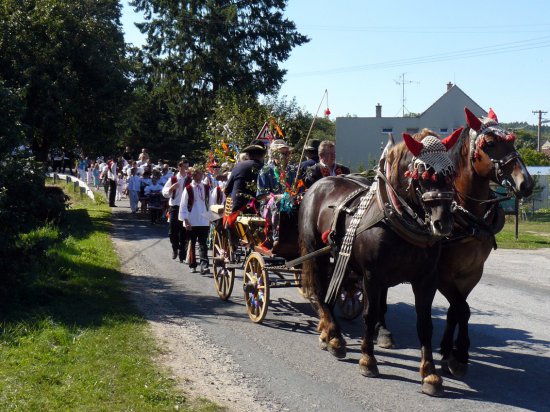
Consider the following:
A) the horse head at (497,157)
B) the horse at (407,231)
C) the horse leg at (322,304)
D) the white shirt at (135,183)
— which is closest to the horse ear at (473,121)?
the horse head at (497,157)

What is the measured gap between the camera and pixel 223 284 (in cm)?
1068

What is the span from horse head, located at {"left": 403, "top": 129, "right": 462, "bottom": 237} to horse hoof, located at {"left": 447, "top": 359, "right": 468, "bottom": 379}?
65.9 inches

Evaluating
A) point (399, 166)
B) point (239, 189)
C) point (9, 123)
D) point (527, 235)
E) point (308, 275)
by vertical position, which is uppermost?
point (9, 123)

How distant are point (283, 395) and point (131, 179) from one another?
20.6m

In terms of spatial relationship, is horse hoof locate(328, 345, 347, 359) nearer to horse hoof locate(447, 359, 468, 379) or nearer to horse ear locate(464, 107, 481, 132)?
horse hoof locate(447, 359, 468, 379)

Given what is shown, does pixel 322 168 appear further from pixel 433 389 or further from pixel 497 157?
pixel 433 389

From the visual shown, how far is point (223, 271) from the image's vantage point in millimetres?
10688

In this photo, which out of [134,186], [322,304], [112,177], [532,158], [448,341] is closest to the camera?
[448,341]

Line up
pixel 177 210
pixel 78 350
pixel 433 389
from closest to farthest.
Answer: pixel 433 389
pixel 78 350
pixel 177 210

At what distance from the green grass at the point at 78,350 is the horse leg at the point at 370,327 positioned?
1.68 m

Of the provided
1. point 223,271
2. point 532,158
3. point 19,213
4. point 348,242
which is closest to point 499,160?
point 348,242

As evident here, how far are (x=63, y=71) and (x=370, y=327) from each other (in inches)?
678

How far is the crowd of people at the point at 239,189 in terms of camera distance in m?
9.11

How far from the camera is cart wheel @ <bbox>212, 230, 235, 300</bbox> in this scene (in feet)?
34.4
